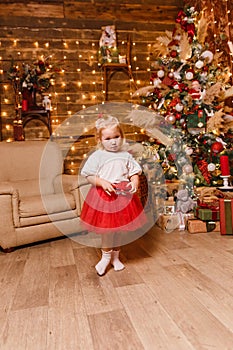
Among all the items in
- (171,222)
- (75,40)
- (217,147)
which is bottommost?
(171,222)

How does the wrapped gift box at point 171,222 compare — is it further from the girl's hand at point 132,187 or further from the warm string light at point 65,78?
the warm string light at point 65,78

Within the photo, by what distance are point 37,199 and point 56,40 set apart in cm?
244

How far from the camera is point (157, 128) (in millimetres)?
3332

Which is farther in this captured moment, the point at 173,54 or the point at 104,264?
the point at 173,54

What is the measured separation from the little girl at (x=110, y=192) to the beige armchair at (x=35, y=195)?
797mm

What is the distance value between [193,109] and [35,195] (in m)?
1.81

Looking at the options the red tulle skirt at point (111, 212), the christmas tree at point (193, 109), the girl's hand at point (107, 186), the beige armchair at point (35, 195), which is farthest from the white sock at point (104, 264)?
the christmas tree at point (193, 109)

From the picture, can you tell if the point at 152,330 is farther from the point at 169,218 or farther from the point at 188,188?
the point at 188,188

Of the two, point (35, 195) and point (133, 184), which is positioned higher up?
point (133, 184)

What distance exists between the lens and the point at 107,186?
1.72 meters

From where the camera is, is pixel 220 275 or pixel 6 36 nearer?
pixel 220 275

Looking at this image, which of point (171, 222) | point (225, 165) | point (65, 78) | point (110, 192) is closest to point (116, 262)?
point (110, 192)

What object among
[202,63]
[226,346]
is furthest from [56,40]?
[226,346]

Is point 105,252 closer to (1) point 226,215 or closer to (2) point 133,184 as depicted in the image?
(2) point 133,184
